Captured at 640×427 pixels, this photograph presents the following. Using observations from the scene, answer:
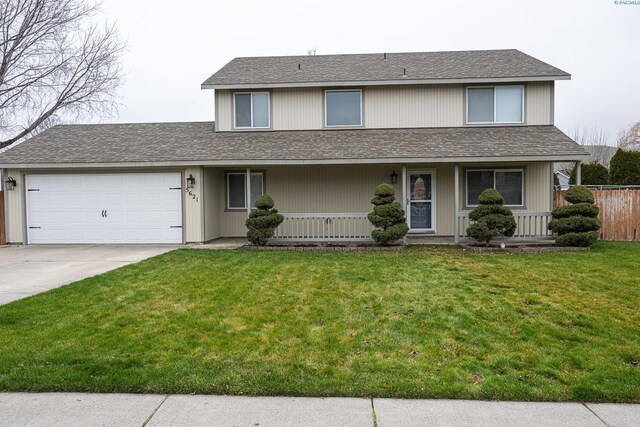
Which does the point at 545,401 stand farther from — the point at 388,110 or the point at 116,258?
the point at 388,110

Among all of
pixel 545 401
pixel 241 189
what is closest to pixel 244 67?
pixel 241 189

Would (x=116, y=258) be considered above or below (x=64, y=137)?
below

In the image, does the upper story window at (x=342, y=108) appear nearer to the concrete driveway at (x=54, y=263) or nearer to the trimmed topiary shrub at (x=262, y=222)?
the trimmed topiary shrub at (x=262, y=222)

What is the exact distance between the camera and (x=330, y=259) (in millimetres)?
10711

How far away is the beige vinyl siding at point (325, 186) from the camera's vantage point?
47.4 feet

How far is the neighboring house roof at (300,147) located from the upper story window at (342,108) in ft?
1.28

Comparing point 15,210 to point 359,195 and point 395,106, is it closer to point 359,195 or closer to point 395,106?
point 359,195

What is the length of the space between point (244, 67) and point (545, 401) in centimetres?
1497

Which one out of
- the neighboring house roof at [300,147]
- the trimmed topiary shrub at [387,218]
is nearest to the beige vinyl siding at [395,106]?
the neighboring house roof at [300,147]

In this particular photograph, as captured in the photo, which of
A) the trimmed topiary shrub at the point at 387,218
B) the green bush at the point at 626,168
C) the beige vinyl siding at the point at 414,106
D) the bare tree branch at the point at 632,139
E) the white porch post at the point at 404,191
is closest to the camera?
the trimmed topiary shrub at the point at 387,218

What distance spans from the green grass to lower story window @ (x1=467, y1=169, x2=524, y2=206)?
16.6 feet

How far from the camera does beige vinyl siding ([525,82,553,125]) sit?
549 inches

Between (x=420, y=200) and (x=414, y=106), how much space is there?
3.09 meters

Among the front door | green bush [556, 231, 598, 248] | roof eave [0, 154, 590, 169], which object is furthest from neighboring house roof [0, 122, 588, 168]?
green bush [556, 231, 598, 248]
